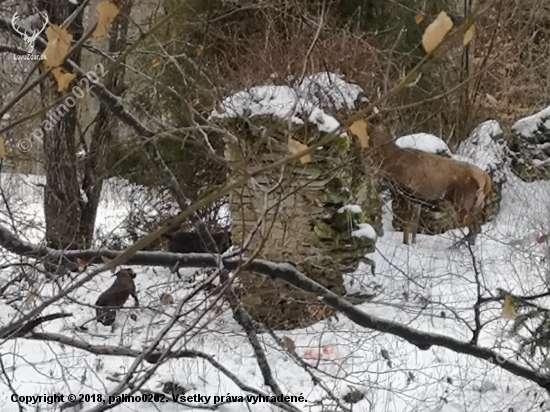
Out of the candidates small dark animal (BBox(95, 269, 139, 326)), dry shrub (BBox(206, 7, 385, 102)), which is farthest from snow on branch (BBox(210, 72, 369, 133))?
small dark animal (BBox(95, 269, 139, 326))

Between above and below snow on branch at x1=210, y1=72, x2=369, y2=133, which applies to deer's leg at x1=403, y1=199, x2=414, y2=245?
above

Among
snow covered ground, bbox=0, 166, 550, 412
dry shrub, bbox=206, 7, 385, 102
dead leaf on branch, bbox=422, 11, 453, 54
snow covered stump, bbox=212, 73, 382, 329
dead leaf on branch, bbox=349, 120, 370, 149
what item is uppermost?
dry shrub, bbox=206, 7, 385, 102

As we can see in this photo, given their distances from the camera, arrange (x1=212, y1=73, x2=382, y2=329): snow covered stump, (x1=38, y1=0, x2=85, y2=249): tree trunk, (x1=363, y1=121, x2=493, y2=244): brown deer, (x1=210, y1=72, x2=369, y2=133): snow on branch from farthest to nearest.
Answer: (x1=363, y1=121, x2=493, y2=244): brown deer → (x1=38, y1=0, x2=85, y2=249): tree trunk → (x1=212, y1=73, x2=382, y2=329): snow covered stump → (x1=210, y1=72, x2=369, y2=133): snow on branch

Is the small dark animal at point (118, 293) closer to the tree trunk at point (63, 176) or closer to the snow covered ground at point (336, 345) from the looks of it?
the snow covered ground at point (336, 345)

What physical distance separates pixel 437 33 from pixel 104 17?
350 millimetres

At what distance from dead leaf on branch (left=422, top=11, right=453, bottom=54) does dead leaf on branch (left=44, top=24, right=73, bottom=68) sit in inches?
14.9

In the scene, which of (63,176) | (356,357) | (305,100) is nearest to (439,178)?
(305,100)

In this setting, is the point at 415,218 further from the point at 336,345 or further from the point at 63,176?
the point at 63,176

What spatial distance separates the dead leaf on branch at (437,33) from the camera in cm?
58

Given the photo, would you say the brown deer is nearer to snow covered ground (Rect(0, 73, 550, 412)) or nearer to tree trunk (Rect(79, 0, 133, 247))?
snow covered ground (Rect(0, 73, 550, 412))

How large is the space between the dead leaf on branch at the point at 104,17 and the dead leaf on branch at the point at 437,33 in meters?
0.33

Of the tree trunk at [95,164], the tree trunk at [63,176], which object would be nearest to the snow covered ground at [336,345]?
the tree trunk at [63,176]

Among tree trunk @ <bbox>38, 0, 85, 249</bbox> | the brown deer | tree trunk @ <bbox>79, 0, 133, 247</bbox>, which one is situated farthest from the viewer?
tree trunk @ <bbox>79, 0, 133, 247</bbox>

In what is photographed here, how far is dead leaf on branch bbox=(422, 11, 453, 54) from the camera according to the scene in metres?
0.58
